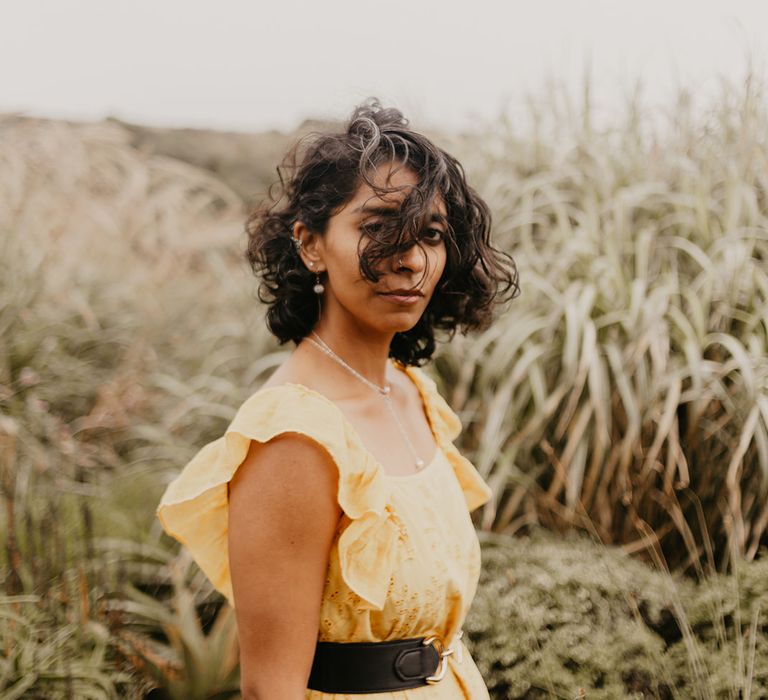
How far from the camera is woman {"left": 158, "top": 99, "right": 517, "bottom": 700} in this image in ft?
4.85

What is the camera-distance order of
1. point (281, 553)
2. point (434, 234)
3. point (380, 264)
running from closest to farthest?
point (281, 553) → point (380, 264) → point (434, 234)

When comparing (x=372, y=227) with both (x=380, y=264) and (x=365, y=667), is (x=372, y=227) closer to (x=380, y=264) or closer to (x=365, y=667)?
(x=380, y=264)

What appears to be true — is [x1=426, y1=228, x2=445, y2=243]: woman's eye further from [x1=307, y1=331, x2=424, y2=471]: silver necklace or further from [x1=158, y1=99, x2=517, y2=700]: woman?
[x1=307, y1=331, x2=424, y2=471]: silver necklace

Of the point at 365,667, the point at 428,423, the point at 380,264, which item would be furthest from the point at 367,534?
the point at 428,423

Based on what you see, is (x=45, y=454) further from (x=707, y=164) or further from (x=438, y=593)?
(x=707, y=164)

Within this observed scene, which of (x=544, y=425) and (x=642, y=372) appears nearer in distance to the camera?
(x=642, y=372)

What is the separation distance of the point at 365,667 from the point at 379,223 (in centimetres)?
82

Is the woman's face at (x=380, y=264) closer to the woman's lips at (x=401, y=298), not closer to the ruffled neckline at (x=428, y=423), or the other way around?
the woman's lips at (x=401, y=298)

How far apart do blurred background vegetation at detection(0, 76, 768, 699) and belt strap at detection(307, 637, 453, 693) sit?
1135 millimetres

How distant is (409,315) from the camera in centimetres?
167

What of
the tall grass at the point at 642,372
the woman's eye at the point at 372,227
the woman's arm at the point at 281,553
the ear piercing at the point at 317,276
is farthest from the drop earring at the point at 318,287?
the tall grass at the point at 642,372

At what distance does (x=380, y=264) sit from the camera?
1.60 meters

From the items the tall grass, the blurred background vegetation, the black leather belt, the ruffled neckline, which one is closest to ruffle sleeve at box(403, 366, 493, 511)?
the ruffled neckline

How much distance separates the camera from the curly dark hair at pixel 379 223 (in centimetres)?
165
